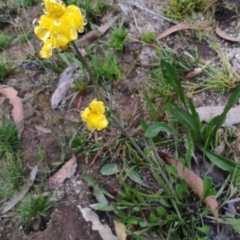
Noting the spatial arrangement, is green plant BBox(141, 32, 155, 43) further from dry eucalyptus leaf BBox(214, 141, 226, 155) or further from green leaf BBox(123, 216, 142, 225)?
green leaf BBox(123, 216, 142, 225)

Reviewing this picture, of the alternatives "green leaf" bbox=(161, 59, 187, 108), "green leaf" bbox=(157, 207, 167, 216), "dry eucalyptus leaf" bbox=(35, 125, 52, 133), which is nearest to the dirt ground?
"dry eucalyptus leaf" bbox=(35, 125, 52, 133)

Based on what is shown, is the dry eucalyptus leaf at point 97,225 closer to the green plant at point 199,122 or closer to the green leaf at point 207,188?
the green leaf at point 207,188

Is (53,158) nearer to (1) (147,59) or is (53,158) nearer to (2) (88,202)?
(2) (88,202)

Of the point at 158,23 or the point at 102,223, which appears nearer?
the point at 102,223

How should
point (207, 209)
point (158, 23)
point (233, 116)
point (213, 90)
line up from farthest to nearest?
point (158, 23) < point (213, 90) < point (233, 116) < point (207, 209)

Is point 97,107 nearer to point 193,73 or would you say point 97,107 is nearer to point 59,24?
point 59,24

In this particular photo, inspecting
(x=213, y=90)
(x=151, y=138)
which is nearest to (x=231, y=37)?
(x=213, y=90)

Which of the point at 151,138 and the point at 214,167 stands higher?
the point at 151,138
